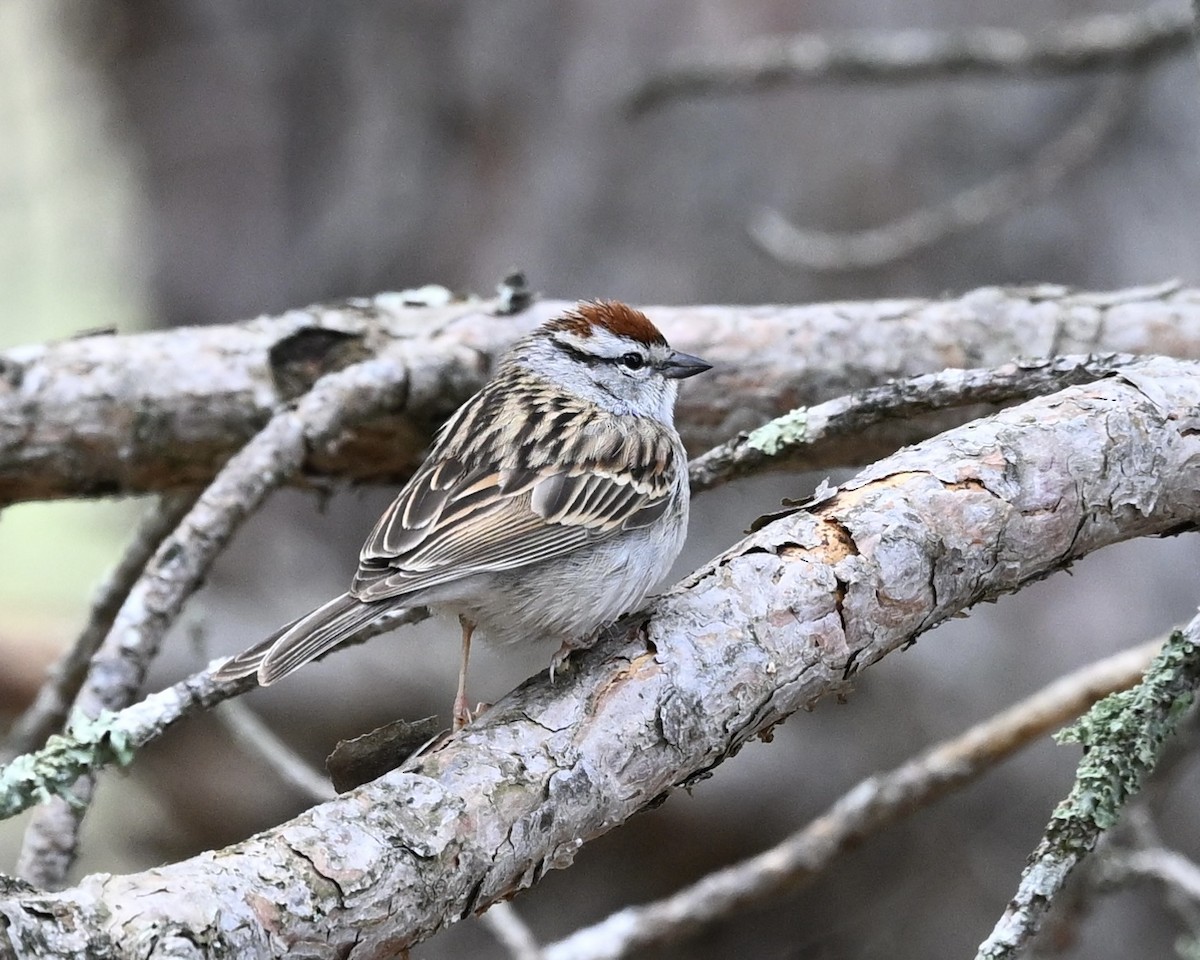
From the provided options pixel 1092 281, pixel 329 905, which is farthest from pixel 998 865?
pixel 329 905

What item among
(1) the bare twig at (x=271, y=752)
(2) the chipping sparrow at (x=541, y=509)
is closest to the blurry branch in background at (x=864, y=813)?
(1) the bare twig at (x=271, y=752)

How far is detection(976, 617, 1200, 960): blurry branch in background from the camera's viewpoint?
205 cm

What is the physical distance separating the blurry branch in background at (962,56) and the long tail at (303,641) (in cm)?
298

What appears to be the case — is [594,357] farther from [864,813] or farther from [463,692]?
[864,813]

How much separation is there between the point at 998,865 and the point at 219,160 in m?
4.84

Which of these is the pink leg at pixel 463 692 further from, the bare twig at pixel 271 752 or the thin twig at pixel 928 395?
the thin twig at pixel 928 395

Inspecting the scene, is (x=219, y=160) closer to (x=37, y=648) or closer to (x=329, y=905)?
(x=37, y=648)

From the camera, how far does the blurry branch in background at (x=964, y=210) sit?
5129 millimetres

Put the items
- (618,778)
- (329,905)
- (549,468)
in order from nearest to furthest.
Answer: (329,905), (618,778), (549,468)

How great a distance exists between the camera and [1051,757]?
5.59 m

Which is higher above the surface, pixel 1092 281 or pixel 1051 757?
pixel 1092 281

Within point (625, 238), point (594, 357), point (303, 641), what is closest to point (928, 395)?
point (594, 357)

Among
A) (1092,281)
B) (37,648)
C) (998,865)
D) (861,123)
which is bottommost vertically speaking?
(998,865)

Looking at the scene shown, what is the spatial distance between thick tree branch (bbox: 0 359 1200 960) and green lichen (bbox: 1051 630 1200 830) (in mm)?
318
